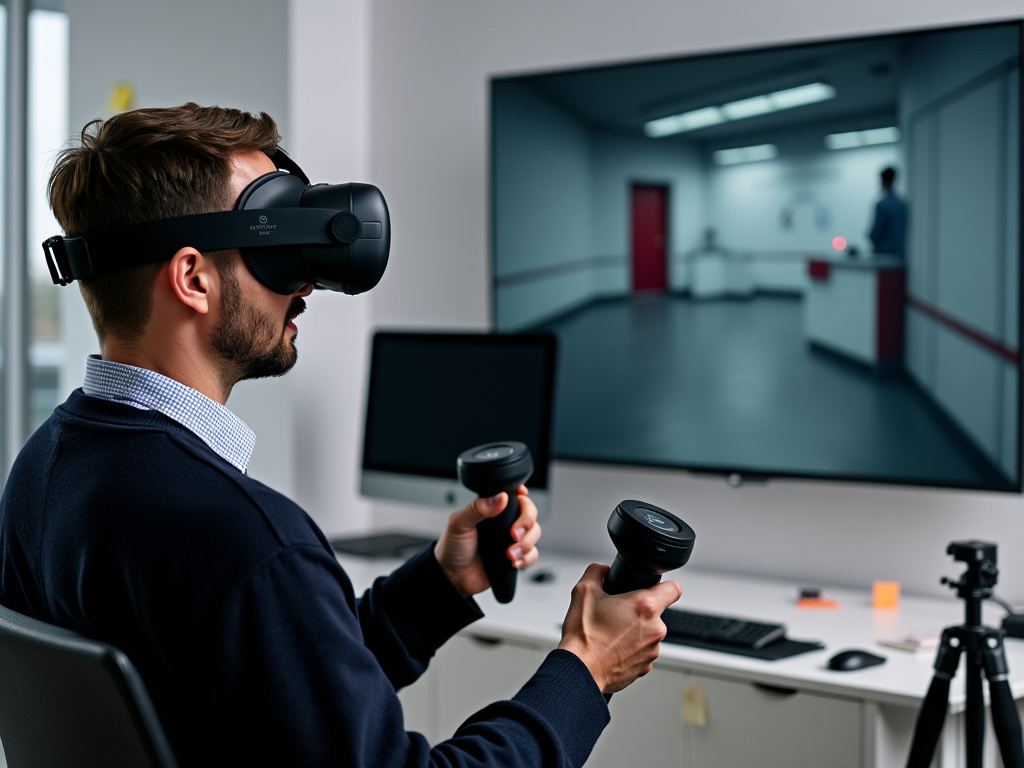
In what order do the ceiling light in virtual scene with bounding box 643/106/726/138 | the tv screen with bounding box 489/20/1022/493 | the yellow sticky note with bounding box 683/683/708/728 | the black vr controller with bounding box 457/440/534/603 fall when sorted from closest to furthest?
1. the black vr controller with bounding box 457/440/534/603
2. the yellow sticky note with bounding box 683/683/708/728
3. the tv screen with bounding box 489/20/1022/493
4. the ceiling light in virtual scene with bounding box 643/106/726/138

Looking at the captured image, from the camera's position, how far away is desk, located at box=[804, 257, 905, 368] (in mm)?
2457

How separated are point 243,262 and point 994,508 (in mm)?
1980

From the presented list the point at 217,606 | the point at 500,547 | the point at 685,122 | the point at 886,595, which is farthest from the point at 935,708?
the point at 685,122

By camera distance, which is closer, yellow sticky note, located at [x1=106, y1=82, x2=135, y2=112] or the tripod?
the tripod

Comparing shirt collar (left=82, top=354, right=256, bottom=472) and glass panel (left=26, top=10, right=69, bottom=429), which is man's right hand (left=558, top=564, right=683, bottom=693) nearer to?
shirt collar (left=82, top=354, right=256, bottom=472)

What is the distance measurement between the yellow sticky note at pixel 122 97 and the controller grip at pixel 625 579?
2786 mm

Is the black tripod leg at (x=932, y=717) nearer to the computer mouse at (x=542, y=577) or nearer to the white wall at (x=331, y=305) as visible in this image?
the computer mouse at (x=542, y=577)

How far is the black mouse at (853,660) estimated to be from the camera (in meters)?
1.95

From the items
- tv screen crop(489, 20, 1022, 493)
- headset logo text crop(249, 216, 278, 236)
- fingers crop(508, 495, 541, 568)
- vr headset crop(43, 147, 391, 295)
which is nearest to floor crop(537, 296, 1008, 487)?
tv screen crop(489, 20, 1022, 493)

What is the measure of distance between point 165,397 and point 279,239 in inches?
8.8

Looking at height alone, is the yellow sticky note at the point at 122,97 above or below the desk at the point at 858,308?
above

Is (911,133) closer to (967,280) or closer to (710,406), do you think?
(967,280)

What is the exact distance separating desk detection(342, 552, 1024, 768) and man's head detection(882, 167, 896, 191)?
3.26 feet

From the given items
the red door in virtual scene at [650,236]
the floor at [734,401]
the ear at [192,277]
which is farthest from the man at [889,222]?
the ear at [192,277]
